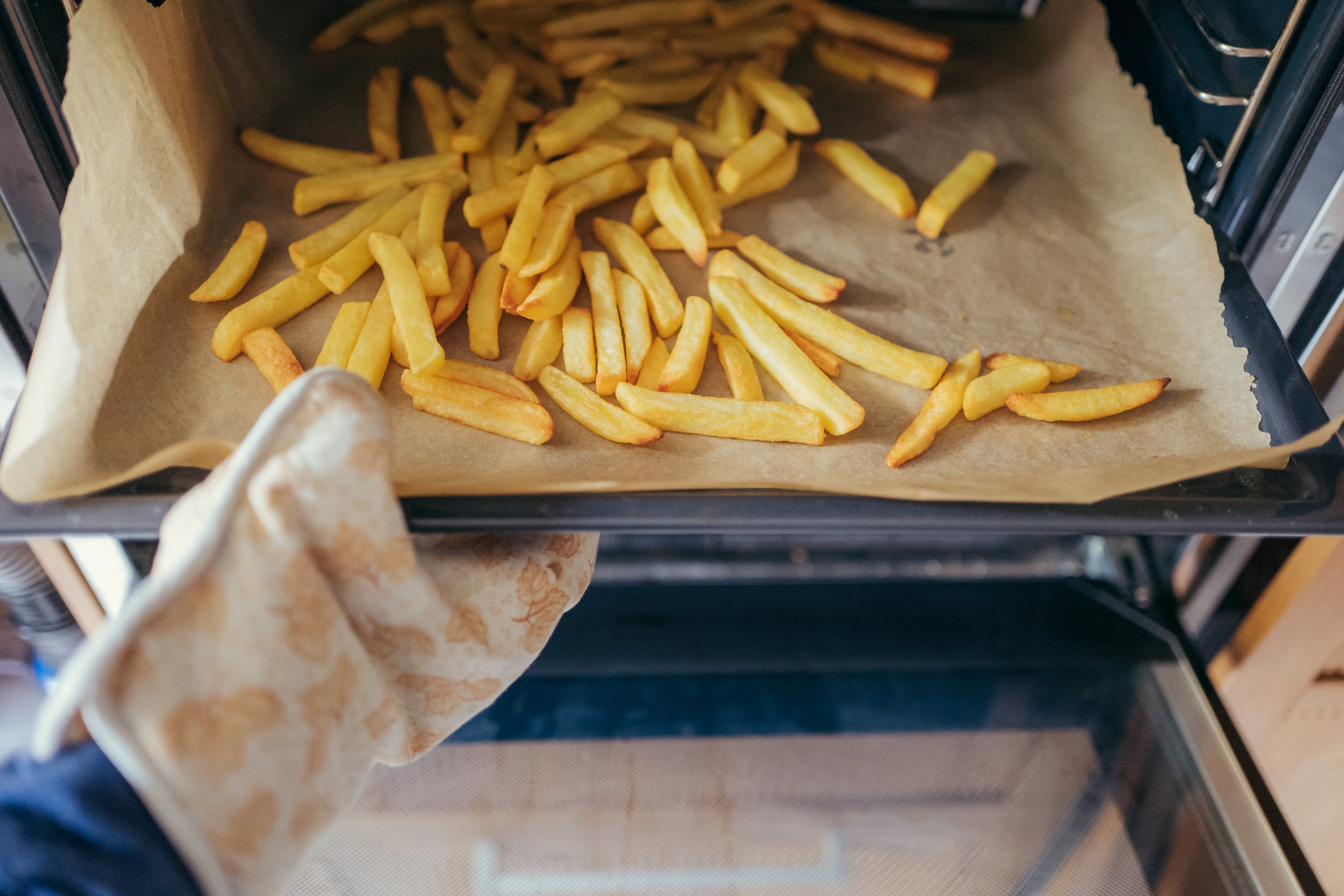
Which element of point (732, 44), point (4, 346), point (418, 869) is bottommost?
point (418, 869)

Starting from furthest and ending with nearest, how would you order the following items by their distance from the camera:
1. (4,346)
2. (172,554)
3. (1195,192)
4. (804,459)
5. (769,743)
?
(1195,192)
(769,743)
(4,346)
(804,459)
(172,554)

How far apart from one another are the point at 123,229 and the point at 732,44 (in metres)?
1.74

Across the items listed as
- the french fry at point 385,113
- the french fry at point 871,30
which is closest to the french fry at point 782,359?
the french fry at point 385,113

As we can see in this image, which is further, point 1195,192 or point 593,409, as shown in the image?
point 1195,192

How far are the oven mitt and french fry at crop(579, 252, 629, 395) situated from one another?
556 mm

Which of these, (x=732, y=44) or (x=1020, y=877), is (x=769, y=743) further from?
(x=732, y=44)

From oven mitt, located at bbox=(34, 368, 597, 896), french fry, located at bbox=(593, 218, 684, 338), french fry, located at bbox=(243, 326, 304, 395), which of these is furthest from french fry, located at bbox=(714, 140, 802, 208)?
oven mitt, located at bbox=(34, 368, 597, 896)

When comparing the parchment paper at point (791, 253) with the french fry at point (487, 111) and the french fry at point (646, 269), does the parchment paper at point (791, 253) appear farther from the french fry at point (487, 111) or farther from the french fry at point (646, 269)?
the french fry at point (487, 111)

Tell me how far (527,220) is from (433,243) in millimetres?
205

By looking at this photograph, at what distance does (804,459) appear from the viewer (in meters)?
1.67

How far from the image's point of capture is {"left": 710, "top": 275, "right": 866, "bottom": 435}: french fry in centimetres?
170

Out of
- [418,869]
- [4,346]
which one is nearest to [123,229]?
[4,346]

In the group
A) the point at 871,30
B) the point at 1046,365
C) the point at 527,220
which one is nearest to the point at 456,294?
the point at 527,220

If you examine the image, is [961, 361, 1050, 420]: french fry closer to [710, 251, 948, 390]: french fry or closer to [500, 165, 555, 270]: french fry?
[710, 251, 948, 390]: french fry
